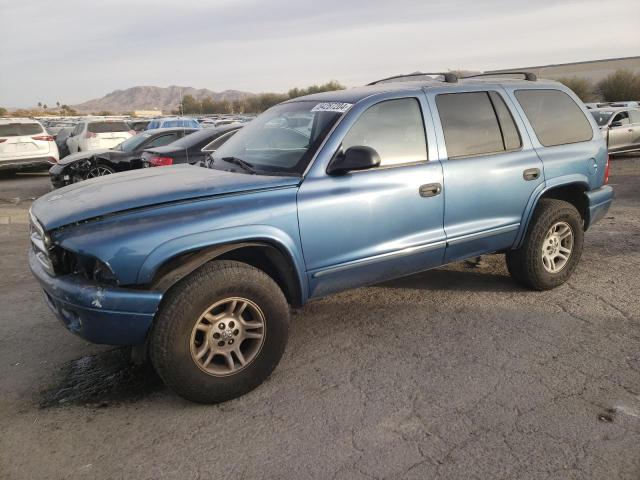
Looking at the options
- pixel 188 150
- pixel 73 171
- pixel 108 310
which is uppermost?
pixel 188 150

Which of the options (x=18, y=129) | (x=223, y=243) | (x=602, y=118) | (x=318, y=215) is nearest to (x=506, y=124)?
(x=318, y=215)

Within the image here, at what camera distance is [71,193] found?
3.46 m

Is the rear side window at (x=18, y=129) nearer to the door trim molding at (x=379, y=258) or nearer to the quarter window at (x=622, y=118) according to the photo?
the door trim molding at (x=379, y=258)

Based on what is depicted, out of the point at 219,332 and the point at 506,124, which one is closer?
the point at 219,332

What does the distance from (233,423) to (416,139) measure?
89.8 inches

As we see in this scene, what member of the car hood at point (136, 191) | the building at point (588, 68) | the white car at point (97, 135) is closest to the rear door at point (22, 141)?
the white car at point (97, 135)

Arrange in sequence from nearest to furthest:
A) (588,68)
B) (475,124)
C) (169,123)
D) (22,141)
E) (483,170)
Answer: (483,170)
(475,124)
(22,141)
(169,123)
(588,68)

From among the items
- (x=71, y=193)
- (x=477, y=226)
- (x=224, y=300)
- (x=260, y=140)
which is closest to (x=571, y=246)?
(x=477, y=226)

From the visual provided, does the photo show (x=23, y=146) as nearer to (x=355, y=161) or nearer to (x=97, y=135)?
(x=97, y=135)

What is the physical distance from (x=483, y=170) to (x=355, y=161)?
1.24 meters

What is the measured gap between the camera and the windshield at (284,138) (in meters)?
3.54

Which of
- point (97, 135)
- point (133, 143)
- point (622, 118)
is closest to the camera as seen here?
point (133, 143)

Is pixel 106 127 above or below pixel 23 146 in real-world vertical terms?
above

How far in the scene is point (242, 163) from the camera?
3812mm
